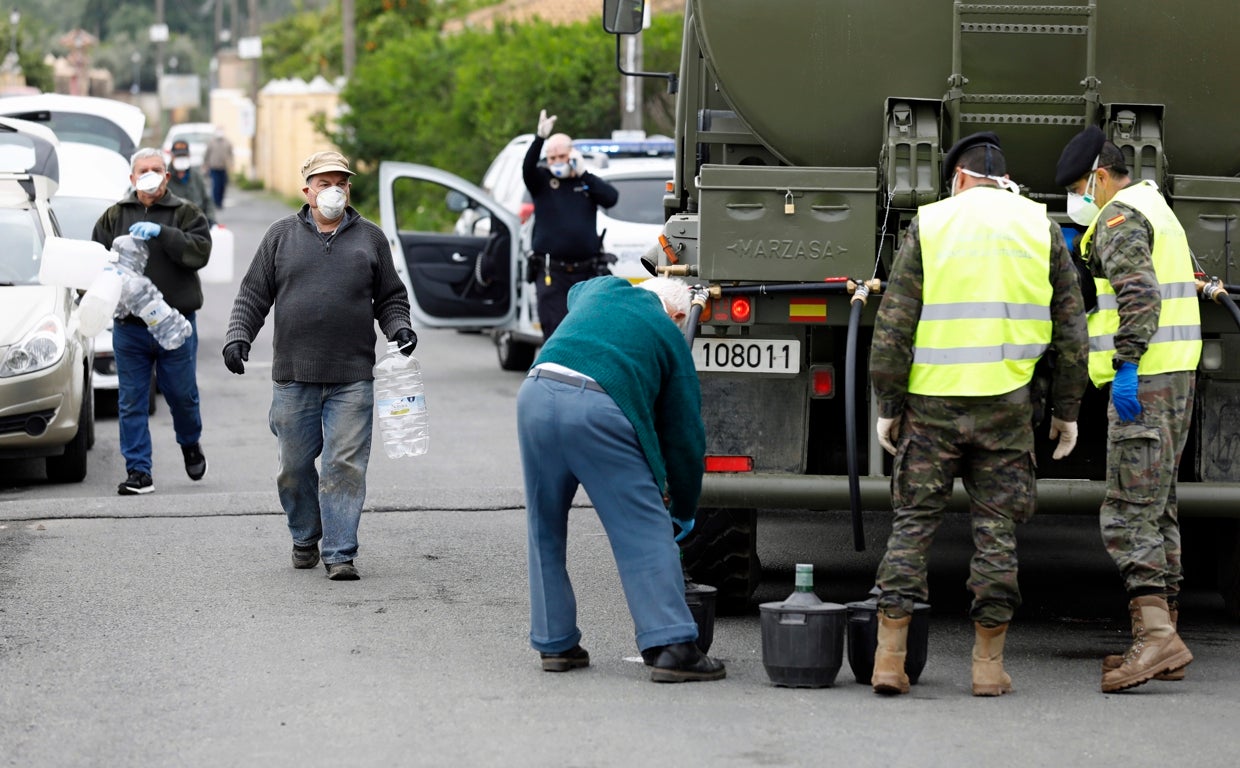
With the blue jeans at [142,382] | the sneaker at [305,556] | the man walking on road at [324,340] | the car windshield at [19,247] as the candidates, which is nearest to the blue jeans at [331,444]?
the man walking on road at [324,340]

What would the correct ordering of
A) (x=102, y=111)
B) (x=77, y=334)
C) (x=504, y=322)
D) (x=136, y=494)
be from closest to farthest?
(x=136, y=494), (x=77, y=334), (x=504, y=322), (x=102, y=111)

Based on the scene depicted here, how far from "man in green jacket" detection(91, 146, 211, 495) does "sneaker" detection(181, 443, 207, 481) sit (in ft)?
0.67

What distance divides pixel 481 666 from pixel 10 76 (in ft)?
132

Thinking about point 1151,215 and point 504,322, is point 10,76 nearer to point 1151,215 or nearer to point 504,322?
point 504,322

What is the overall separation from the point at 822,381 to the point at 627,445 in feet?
3.84

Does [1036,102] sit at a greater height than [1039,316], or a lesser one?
greater

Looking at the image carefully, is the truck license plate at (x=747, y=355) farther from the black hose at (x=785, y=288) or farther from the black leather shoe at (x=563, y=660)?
the black leather shoe at (x=563, y=660)

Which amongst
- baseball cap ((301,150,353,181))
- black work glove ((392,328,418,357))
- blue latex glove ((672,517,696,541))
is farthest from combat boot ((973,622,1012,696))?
baseball cap ((301,150,353,181))

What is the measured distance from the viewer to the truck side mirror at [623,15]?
955 cm

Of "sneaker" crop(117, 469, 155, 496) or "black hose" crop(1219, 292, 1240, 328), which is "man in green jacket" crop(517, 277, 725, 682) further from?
"sneaker" crop(117, 469, 155, 496)

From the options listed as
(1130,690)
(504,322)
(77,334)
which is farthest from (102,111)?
(1130,690)

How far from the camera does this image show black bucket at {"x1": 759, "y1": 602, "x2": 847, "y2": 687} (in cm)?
675

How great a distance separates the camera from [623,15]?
962 centimetres

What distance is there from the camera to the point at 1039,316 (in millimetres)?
6676
